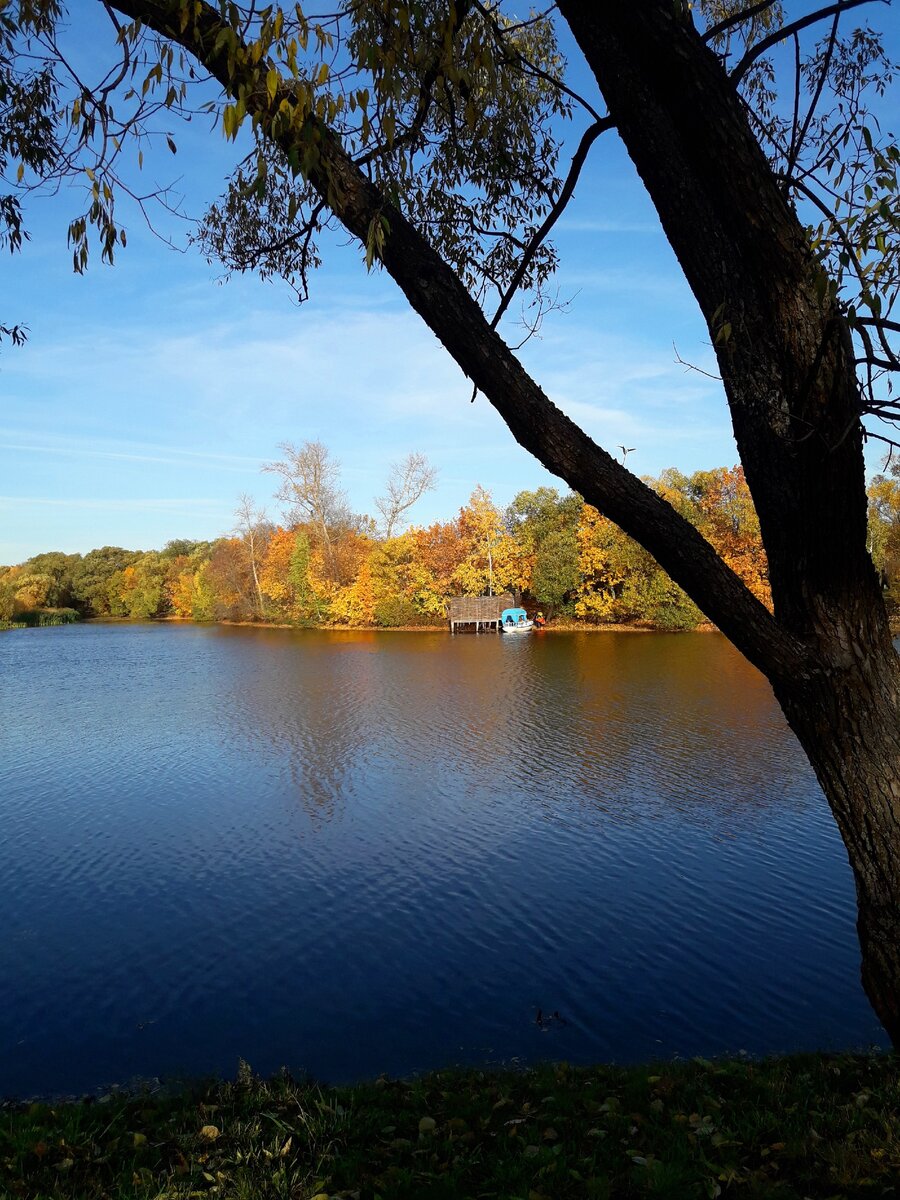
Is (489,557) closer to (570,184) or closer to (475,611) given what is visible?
(475,611)

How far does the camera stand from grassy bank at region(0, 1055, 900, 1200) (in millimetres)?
3533

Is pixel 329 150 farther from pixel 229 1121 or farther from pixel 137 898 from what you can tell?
pixel 137 898

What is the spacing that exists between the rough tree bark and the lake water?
4.53 m

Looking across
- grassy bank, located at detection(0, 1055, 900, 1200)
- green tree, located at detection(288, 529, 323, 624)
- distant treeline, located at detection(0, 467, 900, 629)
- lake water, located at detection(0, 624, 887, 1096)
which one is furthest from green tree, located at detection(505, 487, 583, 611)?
grassy bank, located at detection(0, 1055, 900, 1200)

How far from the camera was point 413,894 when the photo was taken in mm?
9648

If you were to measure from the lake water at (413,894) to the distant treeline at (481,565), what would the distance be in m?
20.6

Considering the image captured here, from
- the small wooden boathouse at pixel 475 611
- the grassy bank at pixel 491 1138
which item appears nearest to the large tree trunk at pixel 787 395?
the grassy bank at pixel 491 1138

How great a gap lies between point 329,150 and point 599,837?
10.1 meters

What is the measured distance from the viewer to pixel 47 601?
7194cm

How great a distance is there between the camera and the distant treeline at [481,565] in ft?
145

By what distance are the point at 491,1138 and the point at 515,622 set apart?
4313 centimetres

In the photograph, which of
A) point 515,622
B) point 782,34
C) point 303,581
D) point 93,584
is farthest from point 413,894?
point 93,584

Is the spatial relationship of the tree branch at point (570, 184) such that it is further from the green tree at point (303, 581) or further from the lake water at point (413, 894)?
the green tree at point (303, 581)

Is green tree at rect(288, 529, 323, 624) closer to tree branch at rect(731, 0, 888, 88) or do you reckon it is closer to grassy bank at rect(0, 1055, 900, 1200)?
grassy bank at rect(0, 1055, 900, 1200)
